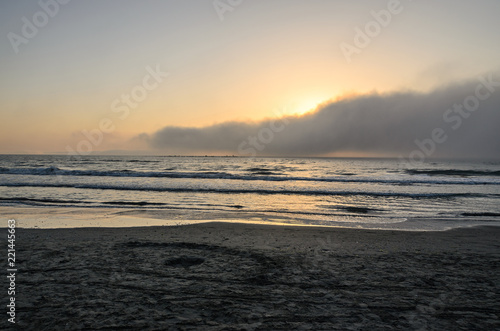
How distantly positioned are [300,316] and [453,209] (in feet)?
54.2

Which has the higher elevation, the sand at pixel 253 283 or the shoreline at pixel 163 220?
the sand at pixel 253 283

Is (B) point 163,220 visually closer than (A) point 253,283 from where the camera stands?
No

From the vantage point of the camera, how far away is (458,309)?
13.5 feet

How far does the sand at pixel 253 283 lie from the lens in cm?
378

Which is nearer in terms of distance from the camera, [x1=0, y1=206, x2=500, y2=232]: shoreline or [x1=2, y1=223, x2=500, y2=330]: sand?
[x1=2, y1=223, x2=500, y2=330]: sand

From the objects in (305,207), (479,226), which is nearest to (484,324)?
(479,226)

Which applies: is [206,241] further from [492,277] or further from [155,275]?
[492,277]

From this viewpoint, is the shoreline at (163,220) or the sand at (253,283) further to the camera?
the shoreline at (163,220)

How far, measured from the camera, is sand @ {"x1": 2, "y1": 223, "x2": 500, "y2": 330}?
149 inches

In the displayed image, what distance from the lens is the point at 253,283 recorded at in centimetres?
498

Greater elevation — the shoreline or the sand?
the sand

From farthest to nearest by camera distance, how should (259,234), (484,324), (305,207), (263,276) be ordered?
(305,207)
(259,234)
(263,276)
(484,324)

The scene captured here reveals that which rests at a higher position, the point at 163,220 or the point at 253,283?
the point at 253,283

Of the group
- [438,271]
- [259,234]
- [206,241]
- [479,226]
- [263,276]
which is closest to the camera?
[263,276]
